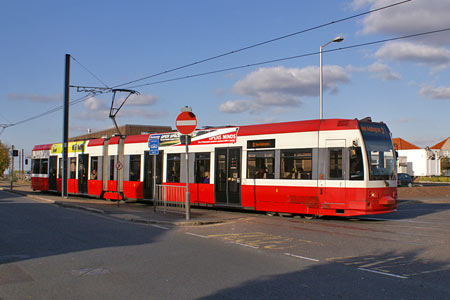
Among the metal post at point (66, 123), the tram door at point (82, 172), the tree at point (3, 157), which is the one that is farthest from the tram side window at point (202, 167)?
the tree at point (3, 157)

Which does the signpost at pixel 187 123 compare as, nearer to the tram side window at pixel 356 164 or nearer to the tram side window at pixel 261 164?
the tram side window at pixel 261 164

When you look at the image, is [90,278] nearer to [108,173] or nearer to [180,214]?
[180,214]

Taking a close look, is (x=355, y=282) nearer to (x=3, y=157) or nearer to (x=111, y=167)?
(x=111, y=167)

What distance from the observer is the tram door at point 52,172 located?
28.4 meters

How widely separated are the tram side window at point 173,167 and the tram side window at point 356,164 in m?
8.16

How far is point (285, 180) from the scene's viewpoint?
1520 centimetres

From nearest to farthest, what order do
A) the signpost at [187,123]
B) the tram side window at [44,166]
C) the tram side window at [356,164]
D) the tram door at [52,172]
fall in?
1. the tram side window at [356,164]
2. the signpost at [187,123]
3. the tram door at [52,172]
4. the tram side window at [44,166]

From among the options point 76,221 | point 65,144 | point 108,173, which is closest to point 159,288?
point 76,221

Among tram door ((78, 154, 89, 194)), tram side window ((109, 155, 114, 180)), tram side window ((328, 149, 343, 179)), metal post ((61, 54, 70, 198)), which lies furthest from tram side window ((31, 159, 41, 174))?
tram side window ((328, 149, 343, 179))

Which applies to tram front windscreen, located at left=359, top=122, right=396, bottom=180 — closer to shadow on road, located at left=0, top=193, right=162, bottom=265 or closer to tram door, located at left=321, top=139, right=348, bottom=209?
tram door, located at left=321, top=139, right=348, bottom=209

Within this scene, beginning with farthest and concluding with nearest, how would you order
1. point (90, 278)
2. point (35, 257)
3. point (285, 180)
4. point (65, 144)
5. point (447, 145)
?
point (447, 145) → point (65, 144) → point (285, 180) → point (35, 257) → point (90, 278)

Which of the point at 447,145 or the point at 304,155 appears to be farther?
the point at 447,145

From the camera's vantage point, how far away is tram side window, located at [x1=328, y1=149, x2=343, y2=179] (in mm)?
13930

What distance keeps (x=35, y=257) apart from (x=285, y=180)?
8970mm
